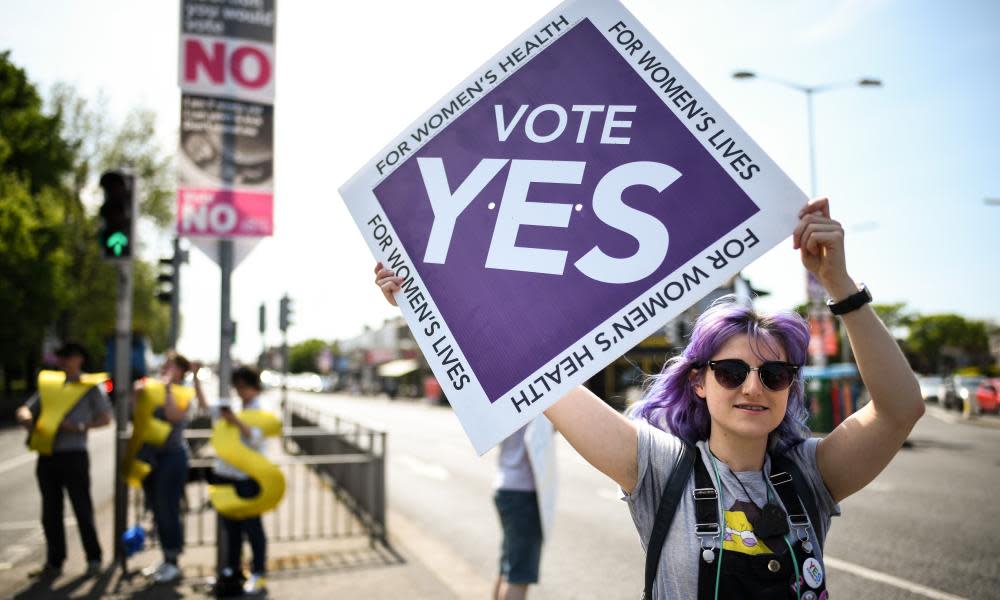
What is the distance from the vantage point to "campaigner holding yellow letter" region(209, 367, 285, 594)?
5.40 meters

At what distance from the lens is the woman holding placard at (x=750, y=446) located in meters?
1.76

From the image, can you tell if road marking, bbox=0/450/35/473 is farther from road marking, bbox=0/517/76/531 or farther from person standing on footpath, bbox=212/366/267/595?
person standing on footpath, bbox=212/366/267/595

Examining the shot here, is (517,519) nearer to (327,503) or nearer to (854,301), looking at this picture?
(854,301)

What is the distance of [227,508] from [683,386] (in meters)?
4.30

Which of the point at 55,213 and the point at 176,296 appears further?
the point at 55,213

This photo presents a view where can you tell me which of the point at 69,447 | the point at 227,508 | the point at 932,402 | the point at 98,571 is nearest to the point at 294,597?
the point at 227,508

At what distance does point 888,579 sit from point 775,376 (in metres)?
5.11

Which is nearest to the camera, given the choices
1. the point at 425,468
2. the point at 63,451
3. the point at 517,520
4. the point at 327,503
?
the point at 517,520

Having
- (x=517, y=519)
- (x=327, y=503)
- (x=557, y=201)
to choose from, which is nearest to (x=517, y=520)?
(x=517, y=519)

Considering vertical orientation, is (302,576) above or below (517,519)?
below

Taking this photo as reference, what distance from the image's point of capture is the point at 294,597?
547cm

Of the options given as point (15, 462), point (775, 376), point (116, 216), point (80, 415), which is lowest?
point (15, 462)

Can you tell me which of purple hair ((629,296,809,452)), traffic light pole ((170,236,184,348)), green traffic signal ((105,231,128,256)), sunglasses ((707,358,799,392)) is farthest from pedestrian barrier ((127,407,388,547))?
sunglasses ((707,358,799,392))

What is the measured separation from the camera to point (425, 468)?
14.3 meters
